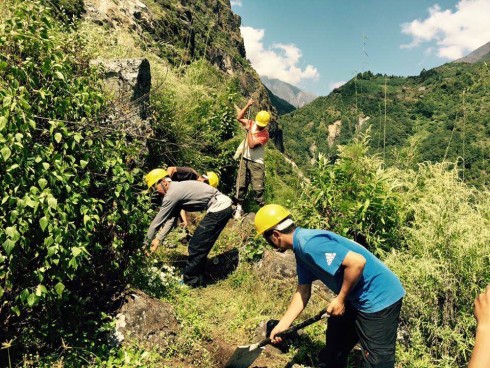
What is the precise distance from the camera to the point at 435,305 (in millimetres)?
4695

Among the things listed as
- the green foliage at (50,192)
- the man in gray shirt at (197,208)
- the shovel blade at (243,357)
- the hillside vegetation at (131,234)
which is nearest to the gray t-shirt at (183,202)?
the man in gray shirt at (197,208)

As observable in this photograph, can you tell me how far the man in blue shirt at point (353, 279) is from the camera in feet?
10.2

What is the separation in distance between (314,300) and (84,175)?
12.8 ft

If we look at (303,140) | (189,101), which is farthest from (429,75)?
(189,101)

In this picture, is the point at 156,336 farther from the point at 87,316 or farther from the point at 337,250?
the point at 337,250

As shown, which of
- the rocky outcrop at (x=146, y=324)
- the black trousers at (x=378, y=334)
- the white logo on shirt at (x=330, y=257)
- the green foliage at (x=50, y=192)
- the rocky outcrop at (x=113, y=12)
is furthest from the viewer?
the rocky outcrop at (x=113, y=12)

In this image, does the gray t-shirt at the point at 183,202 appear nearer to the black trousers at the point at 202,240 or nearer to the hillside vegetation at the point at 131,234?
the black trousers at the point at 202,240

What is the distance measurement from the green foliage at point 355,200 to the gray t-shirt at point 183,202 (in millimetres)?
1613

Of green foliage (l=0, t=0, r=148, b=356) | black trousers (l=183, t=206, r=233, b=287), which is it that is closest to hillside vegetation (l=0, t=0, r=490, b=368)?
green foliage (l=0, t=0, r=148, b=356)

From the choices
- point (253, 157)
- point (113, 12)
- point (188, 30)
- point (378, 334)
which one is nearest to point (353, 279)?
point (378, 334)

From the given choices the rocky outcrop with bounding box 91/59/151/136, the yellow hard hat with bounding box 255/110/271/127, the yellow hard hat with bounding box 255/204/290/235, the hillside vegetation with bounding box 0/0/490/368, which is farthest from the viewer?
the yellow hard hat with bounding box 255/110/271/127

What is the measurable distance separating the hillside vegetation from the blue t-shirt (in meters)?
1.47

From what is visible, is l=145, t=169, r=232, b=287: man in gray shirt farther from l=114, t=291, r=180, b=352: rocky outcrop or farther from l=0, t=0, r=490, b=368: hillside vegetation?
l=114, t=291, r=180, b=352: rocky outcrop

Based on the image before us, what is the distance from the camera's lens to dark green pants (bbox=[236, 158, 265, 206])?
8305 millimetres
